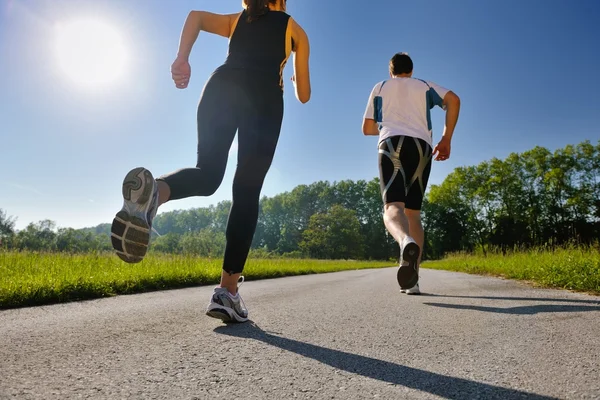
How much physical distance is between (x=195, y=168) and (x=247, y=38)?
0.92m

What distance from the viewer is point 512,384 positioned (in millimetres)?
1126

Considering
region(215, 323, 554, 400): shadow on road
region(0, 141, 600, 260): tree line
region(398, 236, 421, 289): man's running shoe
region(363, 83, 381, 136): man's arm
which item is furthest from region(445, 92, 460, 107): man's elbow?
region(0, 141, 600, 260): tree line

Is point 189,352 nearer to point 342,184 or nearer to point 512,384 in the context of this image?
point 512,384

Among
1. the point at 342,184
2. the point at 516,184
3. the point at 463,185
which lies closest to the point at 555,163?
the point at 516,184

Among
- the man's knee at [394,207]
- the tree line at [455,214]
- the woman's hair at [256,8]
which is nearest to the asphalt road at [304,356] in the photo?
the man's knee at [394,207]

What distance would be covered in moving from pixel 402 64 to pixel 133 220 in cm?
349

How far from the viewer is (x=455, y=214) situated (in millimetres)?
66812

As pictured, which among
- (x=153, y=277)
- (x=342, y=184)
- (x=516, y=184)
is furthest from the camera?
(x=342, y=184)

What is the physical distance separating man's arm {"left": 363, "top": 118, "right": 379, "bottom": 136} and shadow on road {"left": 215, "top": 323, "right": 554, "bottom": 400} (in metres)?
2.99

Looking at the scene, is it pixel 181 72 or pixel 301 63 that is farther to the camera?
pixel 301 63

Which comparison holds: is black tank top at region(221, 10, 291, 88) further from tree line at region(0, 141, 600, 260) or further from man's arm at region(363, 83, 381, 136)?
tree line at region(0, 141, 600, 260)

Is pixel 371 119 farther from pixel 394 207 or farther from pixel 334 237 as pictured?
pixel 334 237

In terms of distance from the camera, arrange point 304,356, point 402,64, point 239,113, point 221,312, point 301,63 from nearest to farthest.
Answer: point 304,356 < point 221,312 < point 239,113 < point 301,63 < point 402,64

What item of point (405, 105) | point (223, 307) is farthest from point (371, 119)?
point (223, 307)
